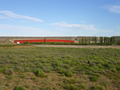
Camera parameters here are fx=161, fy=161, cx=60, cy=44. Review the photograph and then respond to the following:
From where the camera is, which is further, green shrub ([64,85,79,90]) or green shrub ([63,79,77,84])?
green shrub ([63,79,77,84])

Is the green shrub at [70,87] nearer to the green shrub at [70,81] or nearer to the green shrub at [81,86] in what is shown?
the green shrub at [81,86]

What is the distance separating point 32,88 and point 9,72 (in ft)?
7.18

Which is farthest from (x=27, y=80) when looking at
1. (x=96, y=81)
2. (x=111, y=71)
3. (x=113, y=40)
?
(x=113, y=40)

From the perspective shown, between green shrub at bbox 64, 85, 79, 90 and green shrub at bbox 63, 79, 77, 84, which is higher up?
green shrub at bbox 63, 79, 77, 84

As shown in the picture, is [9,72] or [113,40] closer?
[9,72]

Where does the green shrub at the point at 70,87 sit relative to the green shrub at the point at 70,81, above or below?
below

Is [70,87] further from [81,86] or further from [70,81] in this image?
[70,81]

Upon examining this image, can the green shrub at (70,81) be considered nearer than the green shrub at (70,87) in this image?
No

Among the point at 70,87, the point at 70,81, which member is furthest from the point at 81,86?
the point at 70,81

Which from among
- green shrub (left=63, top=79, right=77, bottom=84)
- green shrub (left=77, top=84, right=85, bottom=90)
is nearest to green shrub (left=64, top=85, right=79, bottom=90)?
green shrub (left=77, top=84, right=85, bottom=90)

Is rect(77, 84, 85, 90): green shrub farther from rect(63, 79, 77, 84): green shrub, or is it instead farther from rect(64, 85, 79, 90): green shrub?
rect(63, 79, 77, 84): green shrub

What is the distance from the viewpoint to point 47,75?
726cm

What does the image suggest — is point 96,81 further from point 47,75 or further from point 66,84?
point 47,75

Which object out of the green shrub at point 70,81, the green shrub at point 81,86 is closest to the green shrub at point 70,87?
the green shrub at point 81,86
